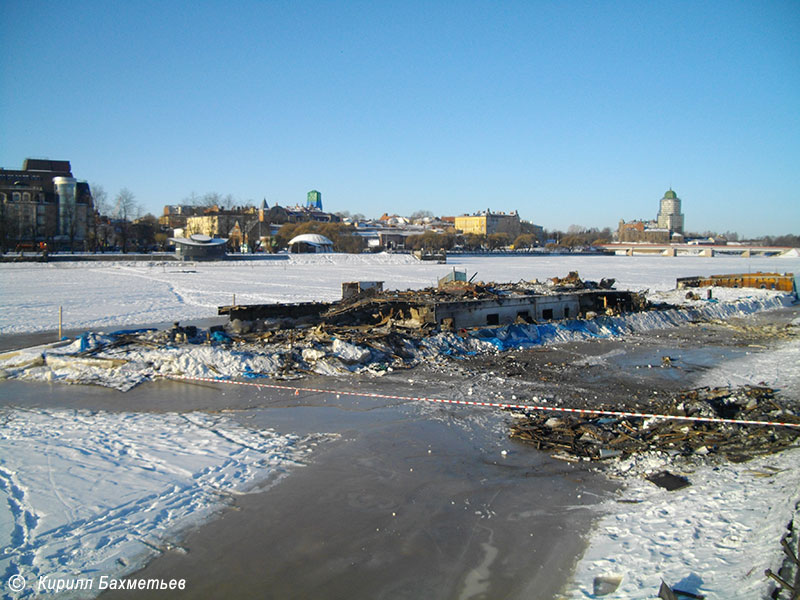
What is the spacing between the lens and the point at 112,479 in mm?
7480

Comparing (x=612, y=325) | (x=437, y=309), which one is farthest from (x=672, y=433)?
(x=612, y=325)

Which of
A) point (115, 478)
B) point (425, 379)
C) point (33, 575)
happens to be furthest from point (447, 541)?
point (425, 379)

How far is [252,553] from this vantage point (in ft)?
18.8

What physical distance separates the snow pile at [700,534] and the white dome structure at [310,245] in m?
95.1

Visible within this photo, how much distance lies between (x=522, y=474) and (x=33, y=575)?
5.73 metres

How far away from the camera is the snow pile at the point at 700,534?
487 centimetres

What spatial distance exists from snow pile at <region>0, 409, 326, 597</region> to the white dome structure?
91125mm

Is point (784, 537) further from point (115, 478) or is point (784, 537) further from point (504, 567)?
point (115, 478)

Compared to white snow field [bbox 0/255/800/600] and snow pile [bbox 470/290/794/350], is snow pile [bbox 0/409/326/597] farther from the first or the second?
snow pile [bbox 470/290/794/350]

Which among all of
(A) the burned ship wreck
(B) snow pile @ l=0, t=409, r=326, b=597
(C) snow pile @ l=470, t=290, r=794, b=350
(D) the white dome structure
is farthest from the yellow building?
(B) snow pile @ l=0, t=409, r=326, b=597

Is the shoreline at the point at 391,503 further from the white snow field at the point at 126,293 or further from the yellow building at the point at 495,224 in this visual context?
the yellow building at the point at 495,224

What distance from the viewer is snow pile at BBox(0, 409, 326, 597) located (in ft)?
18.7

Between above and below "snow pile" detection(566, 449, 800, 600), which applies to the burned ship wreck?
above

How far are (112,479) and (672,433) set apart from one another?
8386mm
